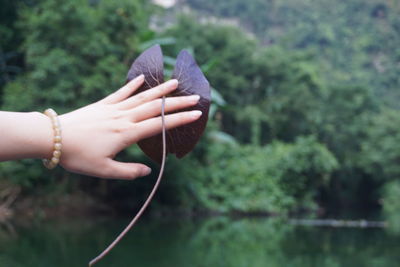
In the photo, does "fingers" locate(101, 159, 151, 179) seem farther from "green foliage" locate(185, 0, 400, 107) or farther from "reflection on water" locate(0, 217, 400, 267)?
"green foliage" locate(185, 0, 400, 107)

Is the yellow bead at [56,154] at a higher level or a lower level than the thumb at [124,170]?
higher

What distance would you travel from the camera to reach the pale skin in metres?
0.83

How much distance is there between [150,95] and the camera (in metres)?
0.89

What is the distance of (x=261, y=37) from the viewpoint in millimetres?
23016

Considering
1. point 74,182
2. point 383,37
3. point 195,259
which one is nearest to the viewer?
point 195,259

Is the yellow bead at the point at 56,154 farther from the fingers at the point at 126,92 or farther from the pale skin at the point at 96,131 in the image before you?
the fingers at the point at 126,92

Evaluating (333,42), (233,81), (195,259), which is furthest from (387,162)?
(195,259)

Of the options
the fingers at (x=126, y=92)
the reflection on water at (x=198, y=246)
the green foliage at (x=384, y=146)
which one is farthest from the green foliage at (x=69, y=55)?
the green foliage at (x=384, y=146)

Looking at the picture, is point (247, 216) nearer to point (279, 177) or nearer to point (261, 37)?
point (279, 177)

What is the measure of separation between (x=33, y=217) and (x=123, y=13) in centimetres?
389

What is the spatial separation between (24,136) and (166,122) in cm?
22

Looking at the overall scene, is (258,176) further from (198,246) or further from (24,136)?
(24,136)

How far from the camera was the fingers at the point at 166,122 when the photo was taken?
33.6 inches

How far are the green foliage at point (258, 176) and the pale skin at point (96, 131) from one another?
9.90 m
